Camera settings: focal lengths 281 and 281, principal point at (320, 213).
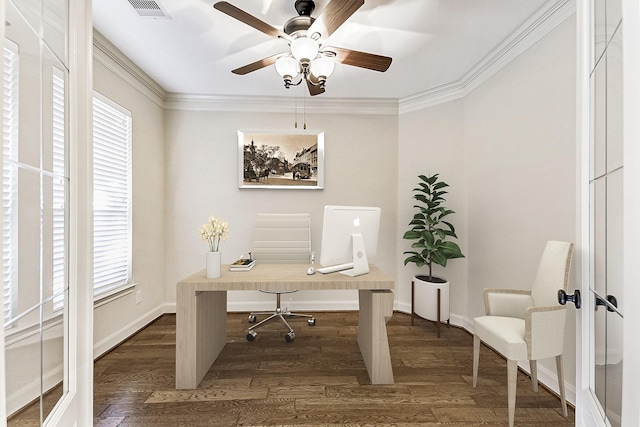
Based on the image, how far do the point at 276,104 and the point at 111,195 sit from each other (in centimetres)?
205

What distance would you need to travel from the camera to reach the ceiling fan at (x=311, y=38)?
154 cm

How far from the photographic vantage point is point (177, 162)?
3473 millimetres

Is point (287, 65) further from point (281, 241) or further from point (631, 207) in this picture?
point (631, 207)

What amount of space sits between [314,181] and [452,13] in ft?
6.93

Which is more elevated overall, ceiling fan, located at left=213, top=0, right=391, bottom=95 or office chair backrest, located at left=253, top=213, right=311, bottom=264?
ceiling fan, located at left=213, top=0, right=391, bottom=95

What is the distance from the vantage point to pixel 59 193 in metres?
0.85

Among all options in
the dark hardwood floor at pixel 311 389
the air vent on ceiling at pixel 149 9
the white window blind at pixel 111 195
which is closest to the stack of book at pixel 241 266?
the dark hardwood floor at pixel 311 389

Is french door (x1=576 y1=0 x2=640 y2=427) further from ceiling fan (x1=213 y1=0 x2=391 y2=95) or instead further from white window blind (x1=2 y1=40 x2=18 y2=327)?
white window blind (x1=2 y1=40 x2=18 y2=327)

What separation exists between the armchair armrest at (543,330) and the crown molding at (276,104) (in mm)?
2737

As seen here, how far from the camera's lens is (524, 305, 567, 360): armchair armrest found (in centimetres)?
159

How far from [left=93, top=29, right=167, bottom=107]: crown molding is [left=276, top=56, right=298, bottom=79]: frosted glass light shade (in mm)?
1635

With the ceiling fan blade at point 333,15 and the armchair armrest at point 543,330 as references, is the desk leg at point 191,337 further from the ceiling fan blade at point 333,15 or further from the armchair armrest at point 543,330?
the armchair armrest at point 543,330

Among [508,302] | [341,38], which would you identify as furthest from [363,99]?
[508,302]

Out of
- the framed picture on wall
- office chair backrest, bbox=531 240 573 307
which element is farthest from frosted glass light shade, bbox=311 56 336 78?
office chair backrest, bbox=531 240 573 307
